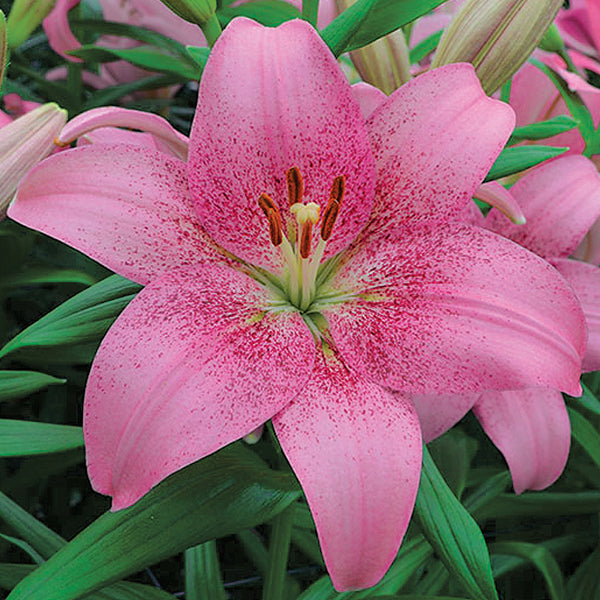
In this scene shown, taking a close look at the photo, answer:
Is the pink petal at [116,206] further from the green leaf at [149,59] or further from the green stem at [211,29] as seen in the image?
the green leaf at [149,59]

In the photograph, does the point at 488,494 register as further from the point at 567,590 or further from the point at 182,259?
the point at 182,259

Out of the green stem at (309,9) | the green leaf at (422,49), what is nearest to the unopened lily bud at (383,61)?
the green stem at (309,9)

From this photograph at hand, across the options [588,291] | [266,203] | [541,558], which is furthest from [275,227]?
[541,558]

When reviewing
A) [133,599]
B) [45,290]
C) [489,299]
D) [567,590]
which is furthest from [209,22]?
[567,590]

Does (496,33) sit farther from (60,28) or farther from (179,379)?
(60,28)

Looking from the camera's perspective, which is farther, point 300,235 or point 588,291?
point 588,291

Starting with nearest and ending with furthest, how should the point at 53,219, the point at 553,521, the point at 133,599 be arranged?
1. the point at 53,219
2. the point at 133,599
3. the point at 553,521
